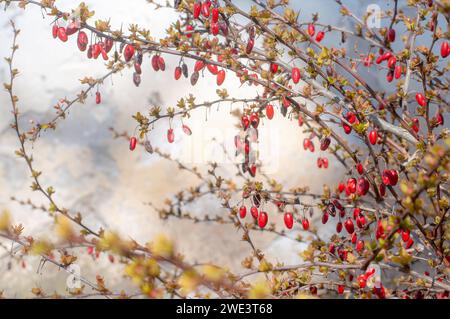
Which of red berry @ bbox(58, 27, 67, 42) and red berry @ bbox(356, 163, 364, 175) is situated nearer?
red berry @ bbox(356, 163, 364, 175)

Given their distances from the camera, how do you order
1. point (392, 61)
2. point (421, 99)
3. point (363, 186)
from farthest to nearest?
1. point (392, 61)
2. point (421, 99)
3. point (363, 186)

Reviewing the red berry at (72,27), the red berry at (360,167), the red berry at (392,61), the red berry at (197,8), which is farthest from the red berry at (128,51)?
the red berry at (392,61)

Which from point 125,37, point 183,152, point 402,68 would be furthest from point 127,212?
point 402,68

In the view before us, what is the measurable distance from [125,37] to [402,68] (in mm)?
1702

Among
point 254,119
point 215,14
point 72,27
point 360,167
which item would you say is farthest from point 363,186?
point 72,27

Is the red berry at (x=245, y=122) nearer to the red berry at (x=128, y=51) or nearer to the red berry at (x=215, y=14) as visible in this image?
the red berry at (x=215, y=14)

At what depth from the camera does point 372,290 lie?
1.63m

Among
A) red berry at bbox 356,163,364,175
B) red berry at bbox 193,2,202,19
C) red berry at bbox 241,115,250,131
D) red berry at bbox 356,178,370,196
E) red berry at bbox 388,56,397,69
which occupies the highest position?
red berry at bbox 193,2,202,19

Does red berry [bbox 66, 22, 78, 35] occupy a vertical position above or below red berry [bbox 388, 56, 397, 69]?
above

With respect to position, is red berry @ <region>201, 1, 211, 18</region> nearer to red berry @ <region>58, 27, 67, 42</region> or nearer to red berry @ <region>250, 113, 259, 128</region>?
red berry @ <region>250, 113, 259, 128</region>

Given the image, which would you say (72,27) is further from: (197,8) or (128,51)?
(197,8)

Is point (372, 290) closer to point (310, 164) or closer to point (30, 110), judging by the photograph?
point (310, 164)

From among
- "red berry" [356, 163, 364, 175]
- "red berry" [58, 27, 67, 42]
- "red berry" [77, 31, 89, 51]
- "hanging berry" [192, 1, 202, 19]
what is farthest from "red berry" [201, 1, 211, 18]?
"red berry" [356, 163, 364, 175]

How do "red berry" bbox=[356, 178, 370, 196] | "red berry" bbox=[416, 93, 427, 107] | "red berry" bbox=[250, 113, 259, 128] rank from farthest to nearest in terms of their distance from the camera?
"red berry" bbox=[416, 93, 427, 107]
"red berry" bbox=[250, 113, 259, 128]
"red berry" bbox=[356, 178, 370, 196]
